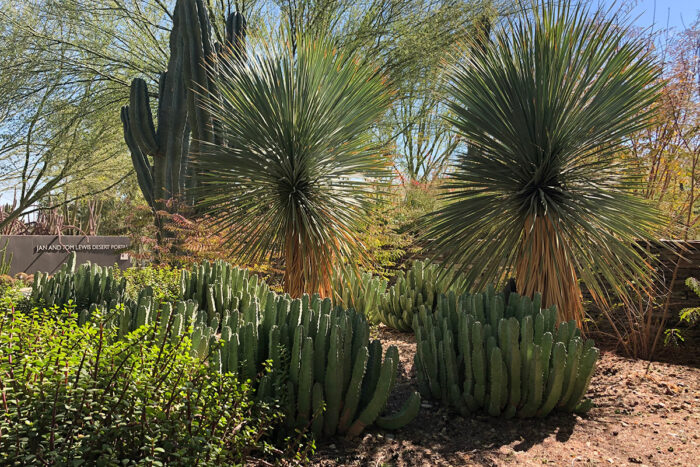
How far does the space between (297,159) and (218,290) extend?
1496mm

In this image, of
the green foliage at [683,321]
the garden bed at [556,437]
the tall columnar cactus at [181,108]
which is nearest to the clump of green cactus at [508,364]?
the garden bed at [556,437]

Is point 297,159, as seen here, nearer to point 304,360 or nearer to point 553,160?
point 553,160

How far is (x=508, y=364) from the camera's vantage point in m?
3.42

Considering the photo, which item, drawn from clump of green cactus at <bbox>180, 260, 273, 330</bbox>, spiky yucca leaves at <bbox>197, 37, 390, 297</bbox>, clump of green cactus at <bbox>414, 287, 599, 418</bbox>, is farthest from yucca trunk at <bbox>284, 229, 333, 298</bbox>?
clump of green cactus at <bbox>414, 287, 599, 418</bbox>

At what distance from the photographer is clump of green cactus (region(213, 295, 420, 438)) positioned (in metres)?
2.92

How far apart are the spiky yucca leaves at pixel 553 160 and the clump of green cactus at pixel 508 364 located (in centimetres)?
82

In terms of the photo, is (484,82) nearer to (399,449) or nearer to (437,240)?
(437,240)

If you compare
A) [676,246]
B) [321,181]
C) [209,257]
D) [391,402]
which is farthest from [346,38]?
[391,402]

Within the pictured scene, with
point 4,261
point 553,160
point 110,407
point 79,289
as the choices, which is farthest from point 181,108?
point 110,407

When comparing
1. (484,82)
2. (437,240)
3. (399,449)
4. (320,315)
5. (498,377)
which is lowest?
(399,449)

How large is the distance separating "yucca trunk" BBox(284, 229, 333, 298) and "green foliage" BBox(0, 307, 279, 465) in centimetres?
283

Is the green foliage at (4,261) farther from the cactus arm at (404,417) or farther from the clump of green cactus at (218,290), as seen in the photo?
the cactus arm at (404,417)

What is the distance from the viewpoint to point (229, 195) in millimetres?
5445

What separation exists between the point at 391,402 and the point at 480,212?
1.84m
